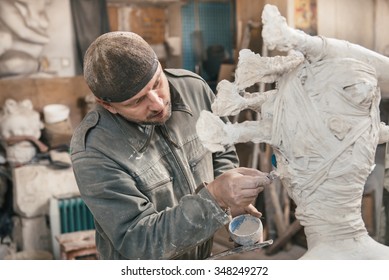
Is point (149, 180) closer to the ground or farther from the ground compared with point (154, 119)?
closer to the ground

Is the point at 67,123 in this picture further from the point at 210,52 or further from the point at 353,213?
the point at 353,213

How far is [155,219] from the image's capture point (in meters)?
1.18

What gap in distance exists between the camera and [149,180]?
1271 mm

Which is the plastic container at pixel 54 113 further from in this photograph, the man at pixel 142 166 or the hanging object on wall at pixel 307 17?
the man at pixel 142 166

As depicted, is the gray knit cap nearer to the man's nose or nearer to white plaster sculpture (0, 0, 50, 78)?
the man's nose

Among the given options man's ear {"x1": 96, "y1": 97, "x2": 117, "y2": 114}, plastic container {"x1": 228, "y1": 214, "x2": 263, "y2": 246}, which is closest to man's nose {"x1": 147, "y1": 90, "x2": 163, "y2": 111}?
man's ear {"x1": 96, "y1": 97, "x2": 117, "y2": 114}

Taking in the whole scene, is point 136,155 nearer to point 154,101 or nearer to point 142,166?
point 142,166

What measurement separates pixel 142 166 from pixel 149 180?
0.04 m

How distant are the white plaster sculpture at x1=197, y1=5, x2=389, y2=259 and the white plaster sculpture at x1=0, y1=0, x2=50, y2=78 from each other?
7.52 ft

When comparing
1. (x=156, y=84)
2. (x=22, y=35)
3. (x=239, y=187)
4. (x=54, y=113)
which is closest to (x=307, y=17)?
(x=156, y=84)

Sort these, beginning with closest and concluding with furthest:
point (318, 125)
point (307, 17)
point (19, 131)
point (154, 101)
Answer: point (318, 125) < point (154, 101) < point (307, 17) < point (19, 131)
